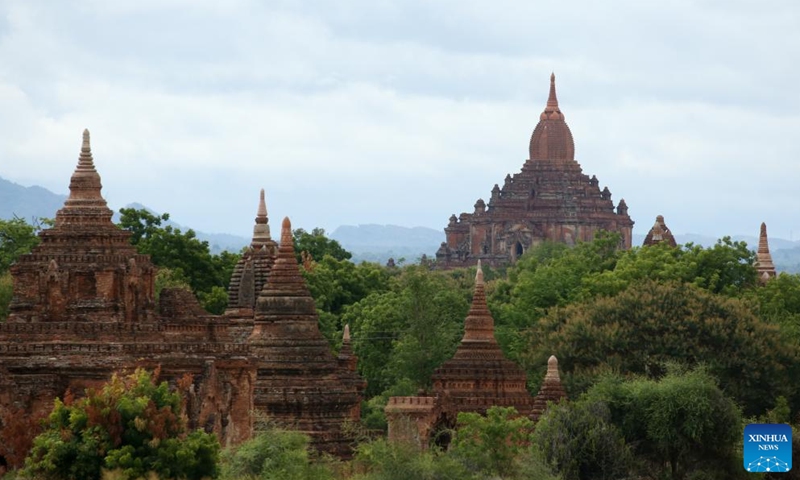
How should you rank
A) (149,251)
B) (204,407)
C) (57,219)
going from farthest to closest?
(149,251)
(57,219)
(204,407)

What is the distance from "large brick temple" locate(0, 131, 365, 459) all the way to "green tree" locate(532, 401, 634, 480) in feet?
12.8

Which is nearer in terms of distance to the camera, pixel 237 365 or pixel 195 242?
pixel 237 365

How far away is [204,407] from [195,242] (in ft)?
118

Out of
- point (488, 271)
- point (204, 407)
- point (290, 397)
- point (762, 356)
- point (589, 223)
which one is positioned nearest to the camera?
point (204, 407)

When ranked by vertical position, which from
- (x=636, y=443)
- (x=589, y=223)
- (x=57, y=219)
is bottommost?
(x=636, y=443)

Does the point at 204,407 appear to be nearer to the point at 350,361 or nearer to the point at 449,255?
the point at 350,361

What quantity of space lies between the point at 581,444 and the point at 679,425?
3889mm

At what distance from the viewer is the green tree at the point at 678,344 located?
209 ft

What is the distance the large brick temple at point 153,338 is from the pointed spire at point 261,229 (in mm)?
3281

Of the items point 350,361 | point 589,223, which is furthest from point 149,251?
point 589,223

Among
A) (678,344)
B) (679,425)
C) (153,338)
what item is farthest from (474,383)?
(153,338)

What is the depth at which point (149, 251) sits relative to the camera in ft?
275

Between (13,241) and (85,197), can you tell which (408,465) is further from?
(13,241)

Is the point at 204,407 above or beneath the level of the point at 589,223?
beneath
